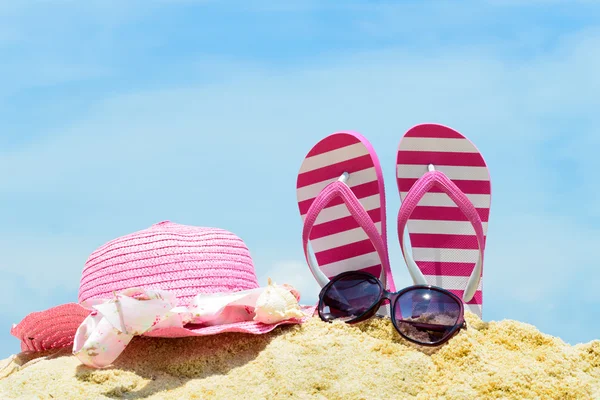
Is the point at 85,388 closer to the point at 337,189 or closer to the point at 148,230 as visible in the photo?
the point at 148,230

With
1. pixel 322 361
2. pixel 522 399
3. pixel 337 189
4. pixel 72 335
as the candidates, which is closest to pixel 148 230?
pixel 72 335

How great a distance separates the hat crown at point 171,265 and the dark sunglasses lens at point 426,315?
902 mm

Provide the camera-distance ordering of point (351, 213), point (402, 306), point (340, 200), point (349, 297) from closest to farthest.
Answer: point (402, 306)
point (349, 297)
point (351, 213)
point (340, 200)

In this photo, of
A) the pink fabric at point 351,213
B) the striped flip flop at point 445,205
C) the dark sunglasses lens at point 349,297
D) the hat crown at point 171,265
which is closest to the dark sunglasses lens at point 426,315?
the dark sunglasses lens at point 349,297

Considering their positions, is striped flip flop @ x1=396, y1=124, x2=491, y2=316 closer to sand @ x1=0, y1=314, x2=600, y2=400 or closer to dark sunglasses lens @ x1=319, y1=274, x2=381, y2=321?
dark sunglasses lens @ x1=319, y1=274, x2=381, y2=321

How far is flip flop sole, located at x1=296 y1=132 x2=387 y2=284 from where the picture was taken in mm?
4324

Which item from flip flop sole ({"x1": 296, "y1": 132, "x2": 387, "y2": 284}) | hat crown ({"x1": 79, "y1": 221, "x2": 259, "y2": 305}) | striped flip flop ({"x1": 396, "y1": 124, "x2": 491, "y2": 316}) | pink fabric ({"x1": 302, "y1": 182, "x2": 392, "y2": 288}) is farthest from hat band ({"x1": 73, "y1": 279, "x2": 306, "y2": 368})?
striped flip flop ({"x1": 396, "y1": 124, "x2": 491, "y2": 316})

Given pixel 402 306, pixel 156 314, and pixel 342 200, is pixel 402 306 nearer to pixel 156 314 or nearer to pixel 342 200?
pixel 342 200

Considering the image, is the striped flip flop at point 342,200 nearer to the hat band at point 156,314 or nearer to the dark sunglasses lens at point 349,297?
the dark sunglasses lens at point 349,297

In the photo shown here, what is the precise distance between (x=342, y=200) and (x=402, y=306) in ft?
2.57

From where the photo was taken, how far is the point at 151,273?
13.0 feet

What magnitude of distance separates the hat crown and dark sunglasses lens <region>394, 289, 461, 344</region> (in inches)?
35.5

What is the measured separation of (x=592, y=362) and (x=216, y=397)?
1643 millimetres

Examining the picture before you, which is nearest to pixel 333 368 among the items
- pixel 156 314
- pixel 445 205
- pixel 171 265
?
pixel 156 314
